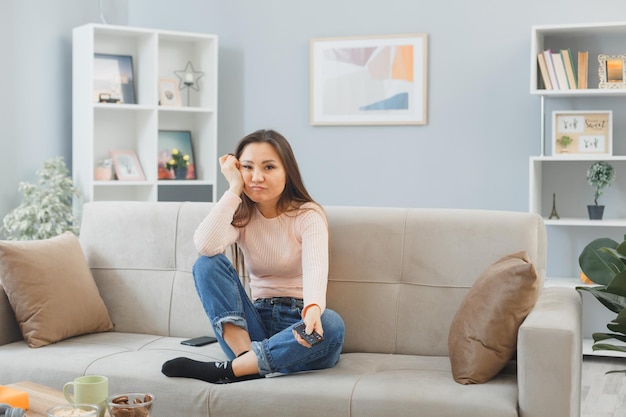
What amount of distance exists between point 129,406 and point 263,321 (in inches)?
36.3

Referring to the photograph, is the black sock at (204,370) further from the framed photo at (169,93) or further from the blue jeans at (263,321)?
the framed photo at (169,93)

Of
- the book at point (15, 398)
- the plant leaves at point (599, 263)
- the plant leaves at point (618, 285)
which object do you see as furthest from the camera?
the plant leaves at point (599, 263)

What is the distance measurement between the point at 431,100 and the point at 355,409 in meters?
2.96

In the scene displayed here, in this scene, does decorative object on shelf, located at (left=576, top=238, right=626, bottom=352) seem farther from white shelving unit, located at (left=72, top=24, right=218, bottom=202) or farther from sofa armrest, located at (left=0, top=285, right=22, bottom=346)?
white shelving unit, located at (left=72, top=24, right=218, bottom=202)

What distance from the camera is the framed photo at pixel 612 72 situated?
14.4 feet

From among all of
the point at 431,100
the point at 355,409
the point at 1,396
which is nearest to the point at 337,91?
the point at 431,100

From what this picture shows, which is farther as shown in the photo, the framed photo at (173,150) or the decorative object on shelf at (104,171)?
the framed photo at (173,150)

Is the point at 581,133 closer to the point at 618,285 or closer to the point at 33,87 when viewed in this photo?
the point at 618,285

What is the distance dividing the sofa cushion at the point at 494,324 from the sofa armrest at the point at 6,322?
1500mm

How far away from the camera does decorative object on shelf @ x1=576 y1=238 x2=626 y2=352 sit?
2490 millimetres

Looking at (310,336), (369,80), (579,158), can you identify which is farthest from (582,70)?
(310,336)

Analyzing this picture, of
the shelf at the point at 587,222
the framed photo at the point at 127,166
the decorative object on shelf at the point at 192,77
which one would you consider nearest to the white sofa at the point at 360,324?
the shelf at the point at 587,222

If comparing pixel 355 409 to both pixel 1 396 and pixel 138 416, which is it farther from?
pixel 1 396

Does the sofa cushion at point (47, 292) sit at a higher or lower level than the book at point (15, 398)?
higher
